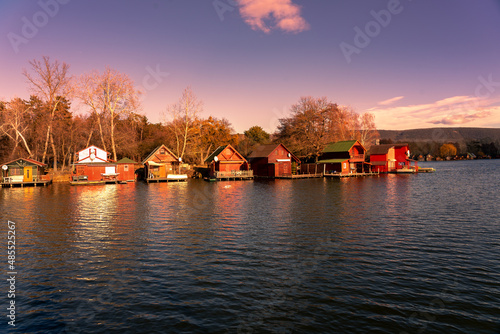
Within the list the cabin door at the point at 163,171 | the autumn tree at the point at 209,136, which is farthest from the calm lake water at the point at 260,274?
the autumn tree at the point at 209,136

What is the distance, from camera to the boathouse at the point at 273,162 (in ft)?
229

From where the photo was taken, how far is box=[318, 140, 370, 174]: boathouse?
7419 cm

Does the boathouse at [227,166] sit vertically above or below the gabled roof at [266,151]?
below

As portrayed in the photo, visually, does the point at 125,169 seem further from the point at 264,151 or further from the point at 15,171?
the point at 264,151

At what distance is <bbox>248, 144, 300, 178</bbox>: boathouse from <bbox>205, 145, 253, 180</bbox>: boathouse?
10.1 ft

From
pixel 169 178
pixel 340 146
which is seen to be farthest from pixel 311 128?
pixel 169 178

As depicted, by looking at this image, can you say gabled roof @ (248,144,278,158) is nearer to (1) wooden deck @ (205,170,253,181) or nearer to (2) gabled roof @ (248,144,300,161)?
(2) gabled roof @ (248,144,300,161)

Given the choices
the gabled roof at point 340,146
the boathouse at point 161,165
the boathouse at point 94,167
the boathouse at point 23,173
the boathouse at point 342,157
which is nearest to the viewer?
the boathouse at point 23,173

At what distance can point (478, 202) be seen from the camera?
29.1 m

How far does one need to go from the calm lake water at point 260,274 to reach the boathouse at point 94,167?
33518 millimetres

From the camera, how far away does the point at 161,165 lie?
210 feet

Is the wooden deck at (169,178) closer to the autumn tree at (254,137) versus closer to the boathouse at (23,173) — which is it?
the boathouse at (23,173)

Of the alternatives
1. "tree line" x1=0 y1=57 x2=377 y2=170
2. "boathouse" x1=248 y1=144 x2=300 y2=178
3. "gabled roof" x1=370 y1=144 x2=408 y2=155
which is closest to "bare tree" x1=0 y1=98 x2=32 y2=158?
"tree line" x1=0 y1=57 x2=377 y2=170

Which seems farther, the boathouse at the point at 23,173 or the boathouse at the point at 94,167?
the boathouse at the point at 94,167
